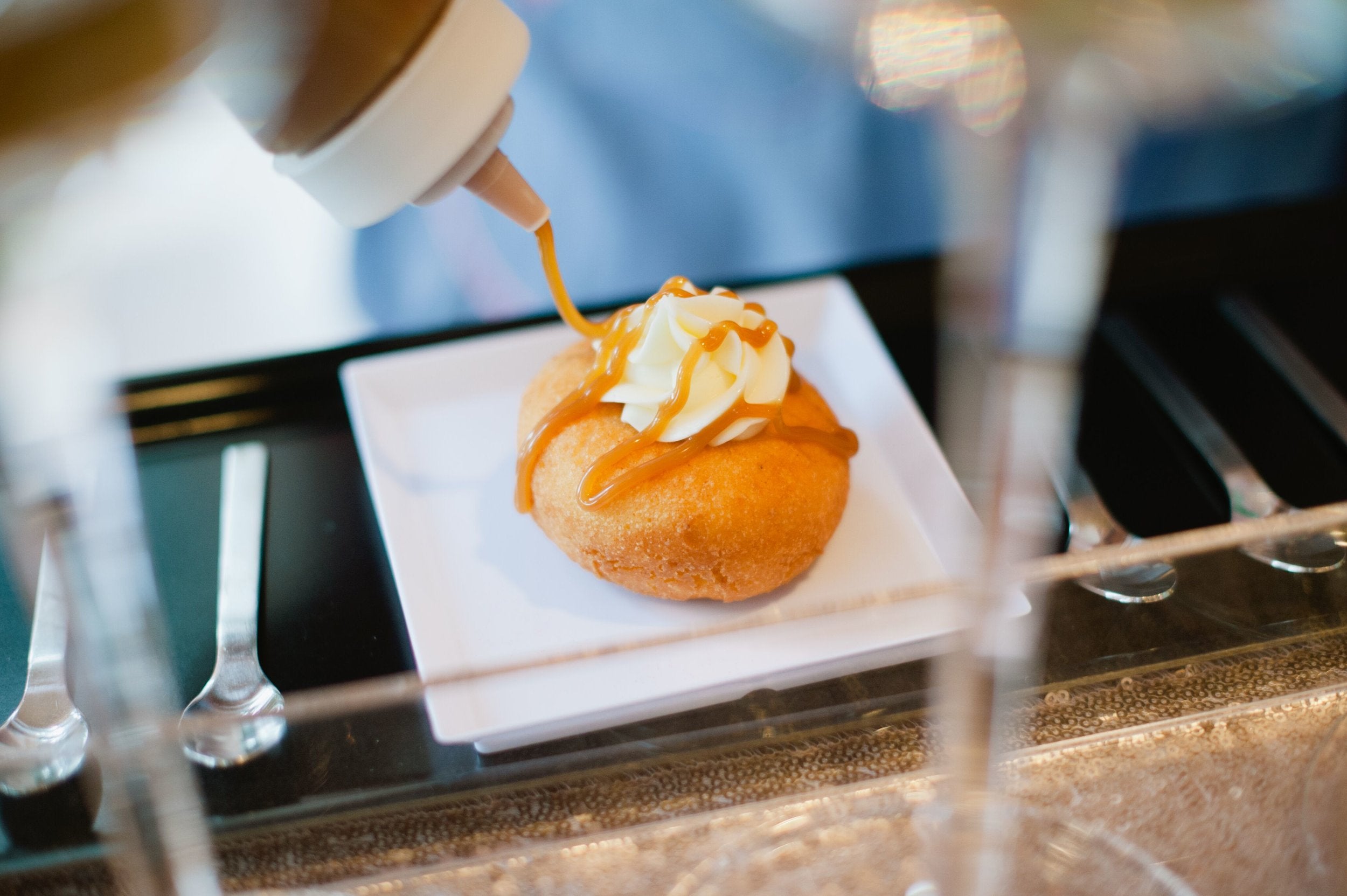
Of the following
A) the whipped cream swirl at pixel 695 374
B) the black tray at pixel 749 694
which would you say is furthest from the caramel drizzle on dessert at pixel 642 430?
the black tray at pixel 749 694

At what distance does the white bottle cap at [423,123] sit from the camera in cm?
38

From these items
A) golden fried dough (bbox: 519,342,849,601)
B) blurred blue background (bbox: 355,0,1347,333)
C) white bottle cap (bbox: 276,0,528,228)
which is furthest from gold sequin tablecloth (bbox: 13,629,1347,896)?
blurred blue background (bbox: 355,0,1347,333)

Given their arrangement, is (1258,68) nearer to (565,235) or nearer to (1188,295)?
(1188,295)

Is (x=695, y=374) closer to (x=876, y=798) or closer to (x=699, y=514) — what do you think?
(x=699, y=514)

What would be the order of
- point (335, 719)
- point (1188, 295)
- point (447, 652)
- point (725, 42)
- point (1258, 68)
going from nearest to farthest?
point (335, 719), point (1258, 68), point (447, 652), point (1188, 295), point (725, 42)

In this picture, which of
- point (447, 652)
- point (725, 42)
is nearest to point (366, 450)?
point (447, 652)

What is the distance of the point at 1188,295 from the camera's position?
2.97ft

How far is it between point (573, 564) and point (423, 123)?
15.1 inches

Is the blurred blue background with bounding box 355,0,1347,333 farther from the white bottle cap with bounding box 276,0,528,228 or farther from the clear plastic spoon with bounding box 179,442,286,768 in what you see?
the white bottle cap with bounding box 276,0,528,228

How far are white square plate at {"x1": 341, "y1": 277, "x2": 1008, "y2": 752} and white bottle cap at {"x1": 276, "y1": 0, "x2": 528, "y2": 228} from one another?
0.19 m

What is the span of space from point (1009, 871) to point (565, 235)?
787mm

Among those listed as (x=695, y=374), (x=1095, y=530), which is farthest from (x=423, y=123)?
(x=1095, y=530)

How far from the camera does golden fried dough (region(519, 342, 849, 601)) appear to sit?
66 cm

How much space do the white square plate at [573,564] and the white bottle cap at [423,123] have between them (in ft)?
0.63
